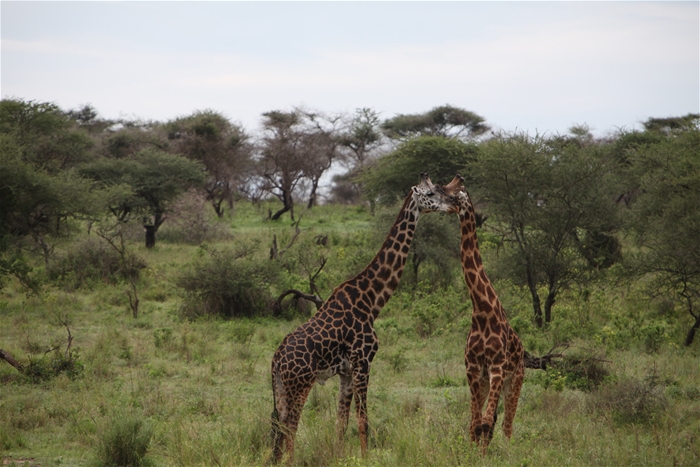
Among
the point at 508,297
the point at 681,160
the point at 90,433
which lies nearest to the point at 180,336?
the point at 90,433

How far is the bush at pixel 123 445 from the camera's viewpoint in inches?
253

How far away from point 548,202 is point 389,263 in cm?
762

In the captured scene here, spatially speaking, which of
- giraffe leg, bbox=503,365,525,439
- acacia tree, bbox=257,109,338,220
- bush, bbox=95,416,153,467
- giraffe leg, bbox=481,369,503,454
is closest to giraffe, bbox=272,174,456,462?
giraffe leg, bbox=481,369,503,454

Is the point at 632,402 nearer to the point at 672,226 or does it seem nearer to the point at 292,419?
the point at 292,419

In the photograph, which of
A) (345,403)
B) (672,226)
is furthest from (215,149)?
(345,403)

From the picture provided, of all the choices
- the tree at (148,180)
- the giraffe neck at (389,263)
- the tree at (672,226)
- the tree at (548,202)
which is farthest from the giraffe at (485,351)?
the tree at (148,180)

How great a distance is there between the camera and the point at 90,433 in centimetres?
732

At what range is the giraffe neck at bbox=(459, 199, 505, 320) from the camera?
583cm

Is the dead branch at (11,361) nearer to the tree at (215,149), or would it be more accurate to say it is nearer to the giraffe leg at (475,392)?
the giraffe leg at (475,392)

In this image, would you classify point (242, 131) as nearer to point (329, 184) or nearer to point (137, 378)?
point (329, 184)

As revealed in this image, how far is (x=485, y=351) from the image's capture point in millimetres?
5672

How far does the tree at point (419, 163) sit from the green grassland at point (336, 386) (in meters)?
5.11

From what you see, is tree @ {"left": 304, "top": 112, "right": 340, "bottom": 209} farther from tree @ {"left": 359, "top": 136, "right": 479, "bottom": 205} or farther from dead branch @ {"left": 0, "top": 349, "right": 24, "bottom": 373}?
dead branch @ {"left": 0, "top": 349, "right": 24, "bottom": 373}

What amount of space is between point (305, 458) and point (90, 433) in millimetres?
2568
